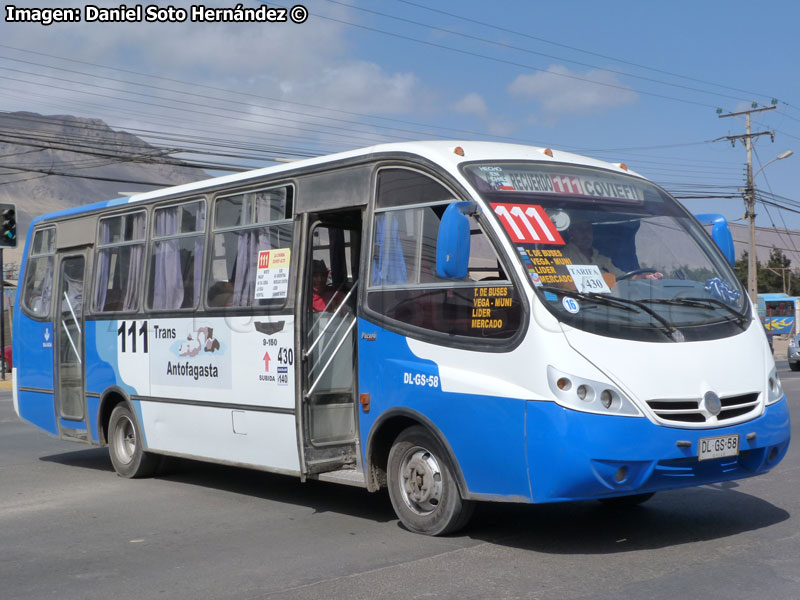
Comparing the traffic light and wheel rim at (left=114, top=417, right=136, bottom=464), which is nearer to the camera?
wheel rim at (left=114, top=417, right=136, bottom=464)

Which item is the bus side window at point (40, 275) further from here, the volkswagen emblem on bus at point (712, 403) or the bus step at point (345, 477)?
the volkswagen emblem on bus at point (712, 403)

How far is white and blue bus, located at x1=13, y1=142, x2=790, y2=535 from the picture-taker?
642 centimetres

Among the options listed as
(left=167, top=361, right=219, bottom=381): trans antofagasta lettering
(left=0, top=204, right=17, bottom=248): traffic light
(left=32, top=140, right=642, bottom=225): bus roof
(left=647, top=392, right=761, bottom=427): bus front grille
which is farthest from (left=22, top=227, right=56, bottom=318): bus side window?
(left=0, top=204, right=17, bottom=248): traffic light

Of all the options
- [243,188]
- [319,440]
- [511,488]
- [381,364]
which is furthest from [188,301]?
[511,488]

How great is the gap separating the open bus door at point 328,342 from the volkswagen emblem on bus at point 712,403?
2788 millimetres

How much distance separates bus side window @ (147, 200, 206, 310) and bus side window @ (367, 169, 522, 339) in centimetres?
254

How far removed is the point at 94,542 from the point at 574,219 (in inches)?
162

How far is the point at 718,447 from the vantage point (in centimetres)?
656

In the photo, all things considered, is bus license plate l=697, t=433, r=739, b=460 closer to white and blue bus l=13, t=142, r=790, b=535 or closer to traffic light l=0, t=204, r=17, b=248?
white and blue bus l=13, t=142, r=790, b=535

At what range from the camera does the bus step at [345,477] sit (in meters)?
7.88

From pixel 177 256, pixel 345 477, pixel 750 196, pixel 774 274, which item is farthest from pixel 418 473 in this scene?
pixel 774 274

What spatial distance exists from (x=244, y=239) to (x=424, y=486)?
3.09 meters

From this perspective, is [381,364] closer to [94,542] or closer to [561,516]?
[561,516]

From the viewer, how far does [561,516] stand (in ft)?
26.2
